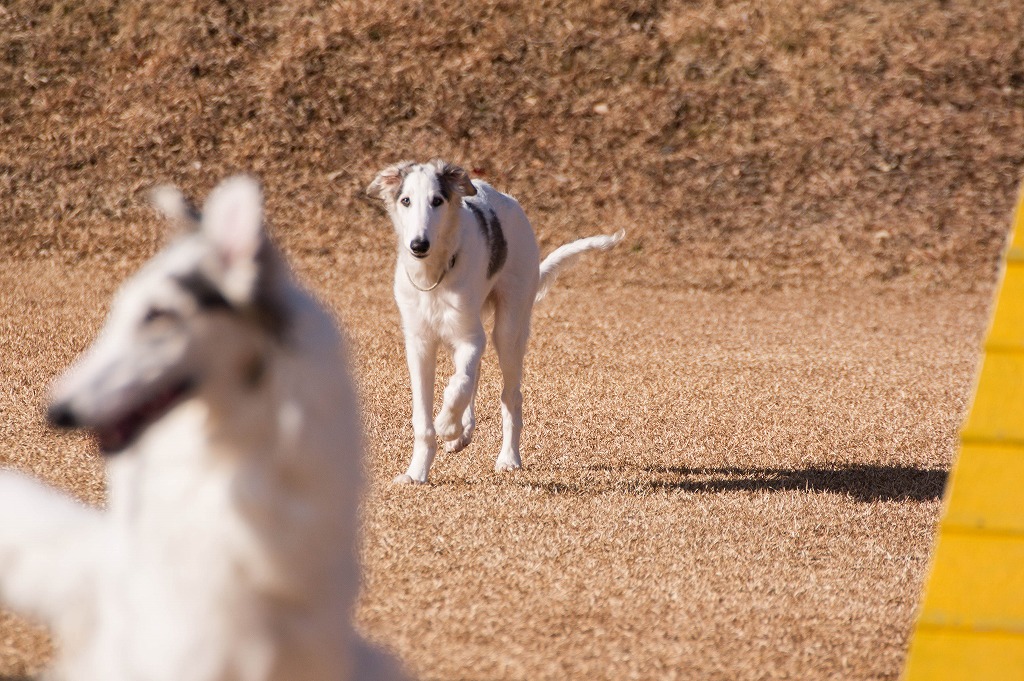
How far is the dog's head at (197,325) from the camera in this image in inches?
87.7

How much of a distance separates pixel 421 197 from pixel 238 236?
13.2ft

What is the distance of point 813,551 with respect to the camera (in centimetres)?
539

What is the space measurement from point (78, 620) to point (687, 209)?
12937 mm

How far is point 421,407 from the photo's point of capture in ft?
20.7

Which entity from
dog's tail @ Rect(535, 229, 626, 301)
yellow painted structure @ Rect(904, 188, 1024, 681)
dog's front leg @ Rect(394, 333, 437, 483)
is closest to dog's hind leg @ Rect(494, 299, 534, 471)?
dog's front leg @ Rect(394, 333, 437, 483)

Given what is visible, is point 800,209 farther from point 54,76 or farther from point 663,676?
point 663,676

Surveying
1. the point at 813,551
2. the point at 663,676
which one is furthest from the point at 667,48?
the point at 663,676

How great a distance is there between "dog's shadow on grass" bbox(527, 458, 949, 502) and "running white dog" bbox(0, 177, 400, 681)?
376cm

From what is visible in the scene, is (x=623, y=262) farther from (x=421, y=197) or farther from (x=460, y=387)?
(x=460, y=387)

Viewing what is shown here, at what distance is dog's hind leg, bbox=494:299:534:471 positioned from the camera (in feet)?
22.5

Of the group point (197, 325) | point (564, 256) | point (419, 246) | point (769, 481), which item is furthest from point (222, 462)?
point (564, 256)

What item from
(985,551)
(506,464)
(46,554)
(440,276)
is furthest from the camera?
(506,464)

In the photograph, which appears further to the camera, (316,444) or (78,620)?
(78,620)

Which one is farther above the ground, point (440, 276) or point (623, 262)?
point (440, 276)
